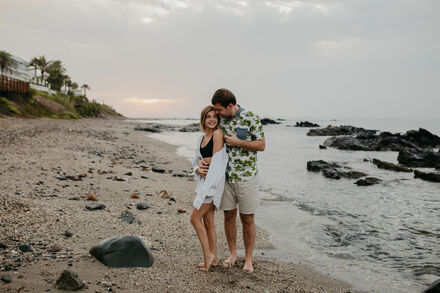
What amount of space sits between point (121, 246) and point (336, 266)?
378 cm

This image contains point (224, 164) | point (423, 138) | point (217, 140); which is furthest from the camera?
point (423, 138)

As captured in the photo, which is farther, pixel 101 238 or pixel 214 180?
pixel 101 238

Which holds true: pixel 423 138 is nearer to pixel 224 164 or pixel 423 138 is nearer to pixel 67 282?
pixel 224 164

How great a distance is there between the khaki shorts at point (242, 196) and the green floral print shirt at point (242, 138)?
9 cm

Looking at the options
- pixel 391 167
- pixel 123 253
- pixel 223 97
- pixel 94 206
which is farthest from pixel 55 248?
pixel 391 167

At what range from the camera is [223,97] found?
454 cm

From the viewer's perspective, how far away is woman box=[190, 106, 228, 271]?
181 inches

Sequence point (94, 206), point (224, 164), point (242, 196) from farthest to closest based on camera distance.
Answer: point (94, 206) → point (242, 196) → point (224, 164)

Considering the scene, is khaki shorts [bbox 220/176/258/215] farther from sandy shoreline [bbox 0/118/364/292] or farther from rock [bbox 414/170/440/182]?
rock [bbox 414/170/440/182]

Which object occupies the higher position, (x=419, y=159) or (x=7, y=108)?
(x=7, y=108)

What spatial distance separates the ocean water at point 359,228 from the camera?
574cm

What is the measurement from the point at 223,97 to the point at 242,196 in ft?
4.84

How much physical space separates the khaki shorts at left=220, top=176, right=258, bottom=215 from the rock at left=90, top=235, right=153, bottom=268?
130 cm

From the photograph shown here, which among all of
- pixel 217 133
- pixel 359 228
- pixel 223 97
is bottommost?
pixel 359 228
